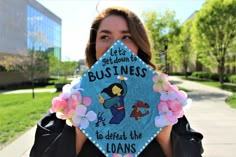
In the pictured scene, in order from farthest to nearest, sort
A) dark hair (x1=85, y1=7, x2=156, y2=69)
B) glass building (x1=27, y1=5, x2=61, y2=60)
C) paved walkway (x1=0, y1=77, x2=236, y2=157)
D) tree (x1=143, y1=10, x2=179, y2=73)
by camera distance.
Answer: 1. glass building (x1=27, y1=5, x2=61, y2=60)
2. tree (x1=143, y1=10, x2=179, y2=73)
3. paved walkway (x1=0, y1=77, x2=236, y2=157)
4. dark hair (x1=85, y1=7, x2=156, y2=69)

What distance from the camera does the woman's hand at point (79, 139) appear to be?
150 centimetres

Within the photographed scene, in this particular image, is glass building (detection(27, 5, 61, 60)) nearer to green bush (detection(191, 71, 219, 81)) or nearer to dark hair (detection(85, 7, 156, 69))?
green bush (detection(191, 71, 219, 81))

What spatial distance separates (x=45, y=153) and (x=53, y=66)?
43536 millimetres

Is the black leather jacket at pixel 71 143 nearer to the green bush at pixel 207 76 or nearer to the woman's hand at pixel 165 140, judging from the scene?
the woman's hand at pixel 165 140

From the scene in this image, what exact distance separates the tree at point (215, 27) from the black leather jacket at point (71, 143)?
2458 centimetres

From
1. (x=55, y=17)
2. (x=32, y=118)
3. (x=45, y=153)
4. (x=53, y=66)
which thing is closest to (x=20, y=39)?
(x=53, y=66)

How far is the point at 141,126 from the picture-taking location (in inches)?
57.9

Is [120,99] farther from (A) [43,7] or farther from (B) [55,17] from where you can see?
(B) [55,17]

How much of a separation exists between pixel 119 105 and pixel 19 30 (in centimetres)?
4657

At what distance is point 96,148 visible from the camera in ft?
5.18

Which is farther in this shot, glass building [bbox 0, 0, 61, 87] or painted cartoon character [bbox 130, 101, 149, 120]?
glass building [bbox 0, 0, 61, 87]

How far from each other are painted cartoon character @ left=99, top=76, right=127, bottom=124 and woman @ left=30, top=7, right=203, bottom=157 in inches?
6.3

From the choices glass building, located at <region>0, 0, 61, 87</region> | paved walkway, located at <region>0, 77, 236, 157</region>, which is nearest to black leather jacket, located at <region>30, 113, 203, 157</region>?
paved walkway, located at <region>0, 77, 236, 157</region>

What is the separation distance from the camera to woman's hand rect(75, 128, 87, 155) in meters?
1.50
